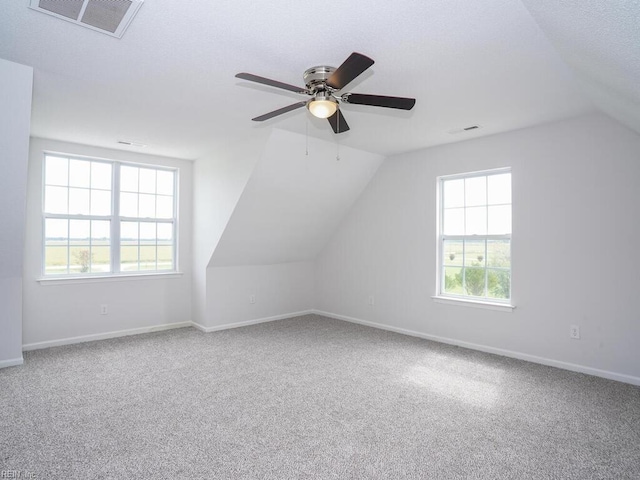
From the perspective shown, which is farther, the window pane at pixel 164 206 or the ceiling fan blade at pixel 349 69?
the window pane at pixel 164 206

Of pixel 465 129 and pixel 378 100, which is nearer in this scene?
pixel 378 100

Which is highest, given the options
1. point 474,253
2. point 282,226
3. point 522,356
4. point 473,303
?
point 282,226

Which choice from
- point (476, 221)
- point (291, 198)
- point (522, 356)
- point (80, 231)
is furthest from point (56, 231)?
point (522, 356)

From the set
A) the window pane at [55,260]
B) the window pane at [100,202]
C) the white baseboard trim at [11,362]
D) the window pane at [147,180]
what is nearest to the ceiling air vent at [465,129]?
the window pane at [147,180]

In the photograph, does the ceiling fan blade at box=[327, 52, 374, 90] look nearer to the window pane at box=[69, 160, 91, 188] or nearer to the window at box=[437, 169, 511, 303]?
the window at box=[437, 169, 511, 303]

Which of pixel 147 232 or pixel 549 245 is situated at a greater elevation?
pixel 147 232

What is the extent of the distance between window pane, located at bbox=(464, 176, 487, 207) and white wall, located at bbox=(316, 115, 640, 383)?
19cm

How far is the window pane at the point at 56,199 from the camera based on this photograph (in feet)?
14.4

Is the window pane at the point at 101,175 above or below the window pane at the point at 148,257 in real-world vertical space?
above

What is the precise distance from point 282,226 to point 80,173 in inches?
101

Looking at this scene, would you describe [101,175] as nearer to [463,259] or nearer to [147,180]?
[147,180]

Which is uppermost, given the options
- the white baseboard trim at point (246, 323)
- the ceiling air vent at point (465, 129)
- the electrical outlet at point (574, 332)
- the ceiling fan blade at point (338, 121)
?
the ceiling air vent at point (465, 129)

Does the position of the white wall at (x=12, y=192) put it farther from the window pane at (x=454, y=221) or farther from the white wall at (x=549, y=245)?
the window pane at (x=454, y=221)

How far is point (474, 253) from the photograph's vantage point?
442cm
